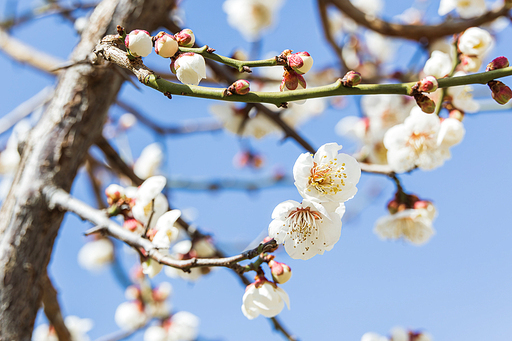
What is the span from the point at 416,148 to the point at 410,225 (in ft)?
1.18

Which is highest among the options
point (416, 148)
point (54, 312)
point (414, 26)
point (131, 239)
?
point (414, 26)

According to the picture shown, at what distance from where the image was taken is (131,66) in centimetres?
79

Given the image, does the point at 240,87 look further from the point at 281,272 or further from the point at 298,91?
the point at 281,272

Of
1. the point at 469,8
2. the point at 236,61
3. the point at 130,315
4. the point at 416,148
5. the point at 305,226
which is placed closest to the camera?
the point at 236,61

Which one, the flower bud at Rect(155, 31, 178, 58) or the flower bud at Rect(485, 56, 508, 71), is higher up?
the flower bud at Rect(485, 56, 508, 71)

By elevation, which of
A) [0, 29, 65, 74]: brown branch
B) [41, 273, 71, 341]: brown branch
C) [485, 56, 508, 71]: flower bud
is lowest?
[41, 273, 71, 341]: brown branch

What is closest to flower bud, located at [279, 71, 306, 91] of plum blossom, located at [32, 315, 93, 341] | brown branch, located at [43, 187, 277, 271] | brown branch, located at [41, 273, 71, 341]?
brown branch, located at [43, 187, 277, 271]

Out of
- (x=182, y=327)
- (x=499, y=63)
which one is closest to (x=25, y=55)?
(x=182, y=327)

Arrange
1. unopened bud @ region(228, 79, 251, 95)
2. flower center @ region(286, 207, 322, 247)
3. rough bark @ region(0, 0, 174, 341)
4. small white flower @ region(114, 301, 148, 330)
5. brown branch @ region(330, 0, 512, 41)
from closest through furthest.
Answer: unopened bud @ region(228, 79, 251, 95)
flower center @ region(286, 207, 322, 247)
rough bark @ region(0, 0, 174, 341)
brown branch @ region(330, 0, 512, 41)
small white flower @ region(114, 301, 148, 330)

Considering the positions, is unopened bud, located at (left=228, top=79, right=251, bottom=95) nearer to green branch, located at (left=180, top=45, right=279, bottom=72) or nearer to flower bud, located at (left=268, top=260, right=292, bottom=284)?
green branch, located at (left=180, top=45, right=279, bottom=72)

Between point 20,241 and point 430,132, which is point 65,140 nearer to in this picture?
point 20,241

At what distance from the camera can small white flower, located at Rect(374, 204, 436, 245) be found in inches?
61.7

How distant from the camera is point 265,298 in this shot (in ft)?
3.43

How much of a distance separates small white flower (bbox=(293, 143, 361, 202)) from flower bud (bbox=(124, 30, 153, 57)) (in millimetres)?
414
